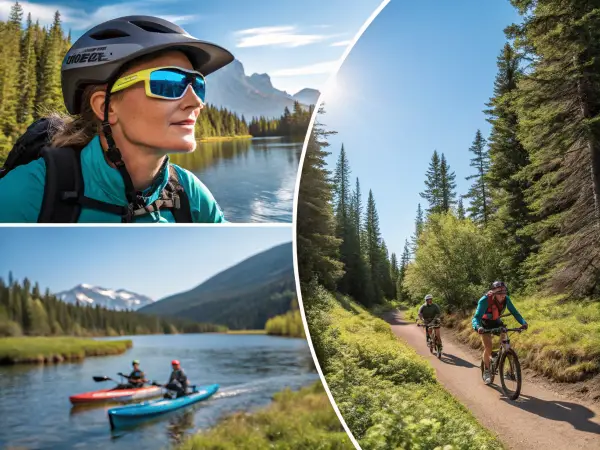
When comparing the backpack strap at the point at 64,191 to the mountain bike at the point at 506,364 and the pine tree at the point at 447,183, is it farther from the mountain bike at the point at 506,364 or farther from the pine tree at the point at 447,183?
the mountain bike at the point at 506,364

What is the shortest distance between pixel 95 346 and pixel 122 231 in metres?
0.82

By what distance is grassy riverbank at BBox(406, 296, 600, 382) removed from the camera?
2852mm

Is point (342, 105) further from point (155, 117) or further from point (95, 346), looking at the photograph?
point (95, 346)

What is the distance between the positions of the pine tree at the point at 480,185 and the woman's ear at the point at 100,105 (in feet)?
6.00

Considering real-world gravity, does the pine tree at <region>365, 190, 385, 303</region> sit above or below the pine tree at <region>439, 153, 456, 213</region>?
below

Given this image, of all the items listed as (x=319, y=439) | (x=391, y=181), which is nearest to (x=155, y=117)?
(x=391, y=181)

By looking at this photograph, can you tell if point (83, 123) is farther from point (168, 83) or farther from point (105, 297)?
point (105, 297)

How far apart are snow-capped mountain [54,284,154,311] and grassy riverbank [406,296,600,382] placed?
1.90m

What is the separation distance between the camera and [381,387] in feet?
10.5

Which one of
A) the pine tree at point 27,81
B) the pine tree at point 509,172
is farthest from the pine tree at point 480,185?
the pine tree at point 27,81

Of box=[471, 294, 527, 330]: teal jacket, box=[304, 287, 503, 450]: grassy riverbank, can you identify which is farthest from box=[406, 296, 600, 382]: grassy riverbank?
box=[304, 287, 503, 450]: grassy riverbank

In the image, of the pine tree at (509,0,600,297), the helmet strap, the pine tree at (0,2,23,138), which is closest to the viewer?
the helmet strap

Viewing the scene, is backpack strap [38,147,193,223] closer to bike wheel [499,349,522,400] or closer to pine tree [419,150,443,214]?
pine tree [419,150,443,214]

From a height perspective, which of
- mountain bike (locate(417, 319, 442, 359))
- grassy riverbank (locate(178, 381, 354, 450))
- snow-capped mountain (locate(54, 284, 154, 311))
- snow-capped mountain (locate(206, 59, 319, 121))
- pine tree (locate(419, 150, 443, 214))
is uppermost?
snow-capped mountain (locate(206, 59, 319, 121))
